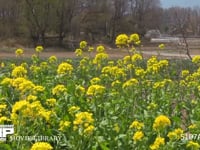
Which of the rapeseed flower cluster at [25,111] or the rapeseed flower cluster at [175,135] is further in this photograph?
the rapeseed flower cluster at [175,135]

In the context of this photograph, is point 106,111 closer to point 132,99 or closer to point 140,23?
point 132,99

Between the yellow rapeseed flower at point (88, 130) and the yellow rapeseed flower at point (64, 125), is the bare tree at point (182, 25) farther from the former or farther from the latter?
the yellow rapeseed flower at point (88, 130)

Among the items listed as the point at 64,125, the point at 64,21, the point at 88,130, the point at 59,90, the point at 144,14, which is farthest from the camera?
the point at 144,14

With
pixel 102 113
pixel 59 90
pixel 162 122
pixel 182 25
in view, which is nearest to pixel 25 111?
pixel 162 122

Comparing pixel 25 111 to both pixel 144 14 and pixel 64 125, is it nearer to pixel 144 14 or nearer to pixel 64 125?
pixel 64 125

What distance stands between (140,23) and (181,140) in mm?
57491

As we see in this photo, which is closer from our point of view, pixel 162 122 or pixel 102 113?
pixel 162 122

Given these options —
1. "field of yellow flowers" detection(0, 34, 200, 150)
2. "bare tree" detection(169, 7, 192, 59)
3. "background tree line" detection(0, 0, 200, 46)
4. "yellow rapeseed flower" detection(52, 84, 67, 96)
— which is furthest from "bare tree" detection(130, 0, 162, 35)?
"yellow rapeseed flower" detection(52, 84, 67, 96)

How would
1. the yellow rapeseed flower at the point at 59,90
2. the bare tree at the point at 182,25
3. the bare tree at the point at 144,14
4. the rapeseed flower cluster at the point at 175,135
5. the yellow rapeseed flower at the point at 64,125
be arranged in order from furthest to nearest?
the bare tree at the point at 144,14 < the bare tree at the point at 182,25 < the yellow rapeseed flower at the point at 59,90 < the yellow rapeseed flower at the point at 64,125 < the rapeseed flower cluster at the point at 175,135

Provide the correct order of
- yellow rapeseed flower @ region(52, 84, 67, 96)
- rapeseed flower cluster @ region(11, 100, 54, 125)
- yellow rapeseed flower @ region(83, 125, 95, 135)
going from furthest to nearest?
1. yellow rapeseed flower @ region(52, 84, 67, 96)
2. yellow rapeseed flower @ region(83, 125, 95, 135)
3. rapeseed flower cluster @ region(11, 100, 54, 125)

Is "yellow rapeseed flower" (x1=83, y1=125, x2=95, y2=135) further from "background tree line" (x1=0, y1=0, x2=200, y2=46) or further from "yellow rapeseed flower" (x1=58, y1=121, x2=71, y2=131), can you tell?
"background tree line" (x1=0, y1=0, x2=200, y2=46)

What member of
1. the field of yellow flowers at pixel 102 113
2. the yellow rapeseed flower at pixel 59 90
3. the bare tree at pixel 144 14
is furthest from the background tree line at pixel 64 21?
the yellow rapeseed flower at pixel 59 90

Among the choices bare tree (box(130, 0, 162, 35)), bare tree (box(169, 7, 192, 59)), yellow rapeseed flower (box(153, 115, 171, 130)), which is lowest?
yellow rapeseed flower (box(153, 115, 171, 130))

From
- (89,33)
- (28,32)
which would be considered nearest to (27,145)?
(28,32)
